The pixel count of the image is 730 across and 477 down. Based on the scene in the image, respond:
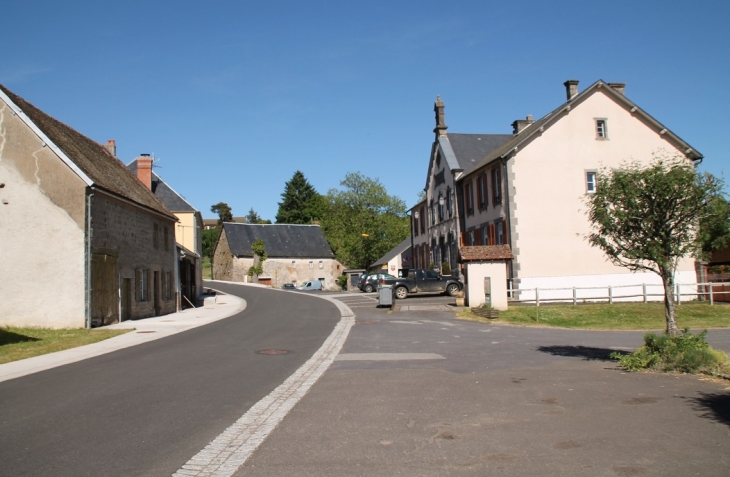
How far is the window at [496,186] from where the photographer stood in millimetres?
32031

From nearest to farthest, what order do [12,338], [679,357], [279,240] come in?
[679,357] < [12,338] < [279,240]

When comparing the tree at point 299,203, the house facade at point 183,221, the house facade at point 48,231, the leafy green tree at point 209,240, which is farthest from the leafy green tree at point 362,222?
the house facade at point 48,231

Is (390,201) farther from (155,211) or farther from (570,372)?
(570,372)

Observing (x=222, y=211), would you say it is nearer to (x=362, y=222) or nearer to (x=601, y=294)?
(x=362, y=222)

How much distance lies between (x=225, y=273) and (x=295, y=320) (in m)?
52.9

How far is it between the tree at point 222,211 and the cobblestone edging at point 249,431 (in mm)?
121750

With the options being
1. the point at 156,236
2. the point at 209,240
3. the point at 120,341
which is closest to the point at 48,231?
the point at 120,341

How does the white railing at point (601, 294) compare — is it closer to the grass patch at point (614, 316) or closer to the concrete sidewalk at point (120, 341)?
the grass patch at point (614, 316)

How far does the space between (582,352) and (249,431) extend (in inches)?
351

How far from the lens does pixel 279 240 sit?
74.3 m

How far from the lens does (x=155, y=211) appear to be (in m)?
28.2

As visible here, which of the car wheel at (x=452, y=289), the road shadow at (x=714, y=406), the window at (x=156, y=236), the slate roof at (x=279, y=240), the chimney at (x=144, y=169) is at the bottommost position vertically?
the road shadow at (x=714, y=406)

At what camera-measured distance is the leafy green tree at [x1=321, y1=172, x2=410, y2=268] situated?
8112 cm

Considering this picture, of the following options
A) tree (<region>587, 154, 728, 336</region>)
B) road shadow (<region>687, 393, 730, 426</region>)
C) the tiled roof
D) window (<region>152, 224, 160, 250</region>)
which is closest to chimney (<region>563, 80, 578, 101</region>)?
the tiled roof
